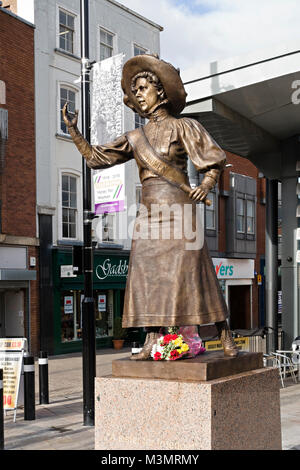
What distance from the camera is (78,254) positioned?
9742 mm

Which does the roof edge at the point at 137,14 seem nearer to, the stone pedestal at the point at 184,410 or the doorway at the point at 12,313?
the doorway at the point at 12,313

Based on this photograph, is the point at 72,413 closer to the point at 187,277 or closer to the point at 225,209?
the point at 187,277

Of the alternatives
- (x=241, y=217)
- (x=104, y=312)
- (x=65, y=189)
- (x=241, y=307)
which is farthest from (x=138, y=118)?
(x=241, y=307)

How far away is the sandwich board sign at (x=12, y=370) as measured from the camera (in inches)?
372

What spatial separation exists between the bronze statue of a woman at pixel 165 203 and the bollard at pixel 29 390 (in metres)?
5.29

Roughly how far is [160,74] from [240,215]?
25.1 m

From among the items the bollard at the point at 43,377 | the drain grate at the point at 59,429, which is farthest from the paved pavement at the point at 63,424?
the bollard at the point at 43,377

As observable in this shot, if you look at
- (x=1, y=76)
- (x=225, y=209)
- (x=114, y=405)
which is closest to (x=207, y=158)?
(x=114, y=405)

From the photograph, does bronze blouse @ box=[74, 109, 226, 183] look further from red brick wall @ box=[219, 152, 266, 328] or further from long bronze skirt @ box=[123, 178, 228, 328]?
red brick wall @ box=[219, 152, 266, 328]

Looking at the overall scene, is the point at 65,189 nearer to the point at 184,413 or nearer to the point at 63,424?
the point at 63,424

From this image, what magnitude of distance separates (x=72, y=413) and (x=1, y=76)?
38.0 feet

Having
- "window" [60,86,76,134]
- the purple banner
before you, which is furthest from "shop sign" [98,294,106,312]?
the purple banner

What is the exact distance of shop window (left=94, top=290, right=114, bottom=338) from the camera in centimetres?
2193

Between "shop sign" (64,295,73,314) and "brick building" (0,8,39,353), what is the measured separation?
54.7 inches
